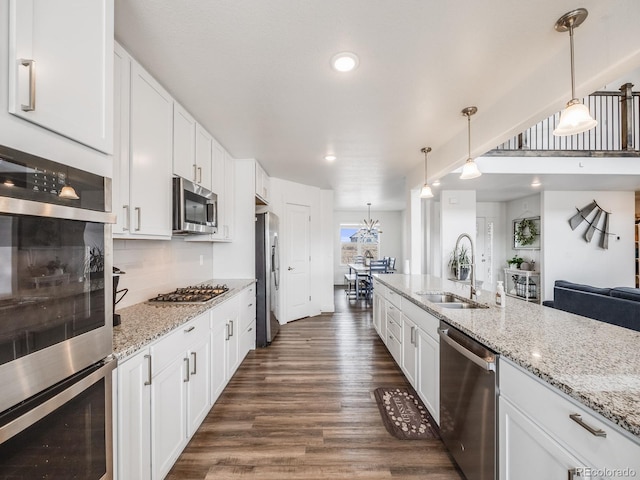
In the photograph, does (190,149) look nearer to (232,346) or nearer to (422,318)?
(232,346)

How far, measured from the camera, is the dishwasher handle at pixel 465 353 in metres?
1.37

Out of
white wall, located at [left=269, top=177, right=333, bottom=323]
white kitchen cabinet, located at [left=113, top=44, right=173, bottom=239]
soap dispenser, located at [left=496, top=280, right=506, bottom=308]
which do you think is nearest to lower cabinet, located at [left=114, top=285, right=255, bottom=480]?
white kitchen cabinet, located at [left=113, top=44, right=173, bottom=239]

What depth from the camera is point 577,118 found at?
145 cm

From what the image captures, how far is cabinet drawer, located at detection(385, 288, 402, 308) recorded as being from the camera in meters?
3.04

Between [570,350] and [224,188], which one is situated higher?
[224,188]

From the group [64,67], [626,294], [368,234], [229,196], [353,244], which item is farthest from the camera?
[353,244]

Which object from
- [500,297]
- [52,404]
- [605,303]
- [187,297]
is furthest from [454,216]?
[52,404]

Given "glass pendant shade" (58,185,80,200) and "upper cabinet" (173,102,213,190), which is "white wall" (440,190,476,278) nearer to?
"upper cabinet" (173,102,213,190)

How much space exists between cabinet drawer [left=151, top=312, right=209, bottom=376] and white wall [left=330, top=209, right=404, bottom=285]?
7.64 metres

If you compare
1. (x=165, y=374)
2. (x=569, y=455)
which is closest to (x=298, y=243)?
(x=165, y=374)

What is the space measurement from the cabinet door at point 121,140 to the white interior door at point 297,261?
353 cm

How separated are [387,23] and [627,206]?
7.00 metres

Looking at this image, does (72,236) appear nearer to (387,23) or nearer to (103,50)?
(103,50)

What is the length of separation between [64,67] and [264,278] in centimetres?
303
